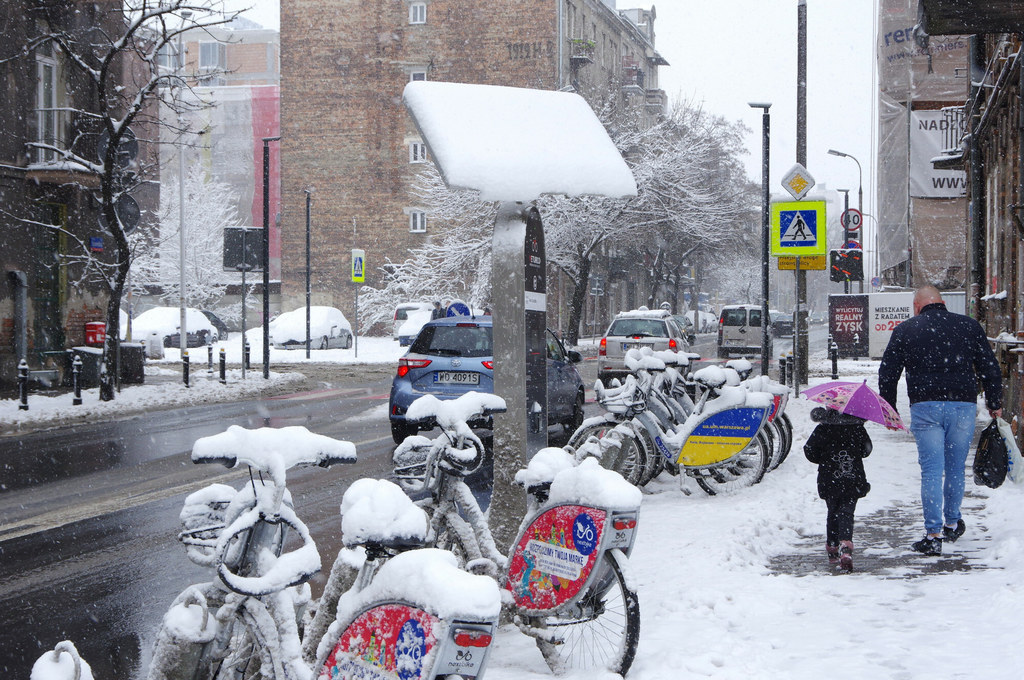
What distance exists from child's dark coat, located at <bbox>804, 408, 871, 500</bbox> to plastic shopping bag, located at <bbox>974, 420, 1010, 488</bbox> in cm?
116

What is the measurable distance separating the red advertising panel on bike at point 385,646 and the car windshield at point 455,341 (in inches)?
398

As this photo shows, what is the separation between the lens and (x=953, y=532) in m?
7.52

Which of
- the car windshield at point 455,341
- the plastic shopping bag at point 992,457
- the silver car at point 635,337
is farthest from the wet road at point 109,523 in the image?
the silver car at point 635,337

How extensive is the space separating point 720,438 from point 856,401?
2.71 m

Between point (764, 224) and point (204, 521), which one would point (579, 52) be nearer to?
point (764, 224)

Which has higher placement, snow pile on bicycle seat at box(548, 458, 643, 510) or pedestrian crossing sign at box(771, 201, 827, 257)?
pedestrian crossing sign at box(771, 201, 827, 257)

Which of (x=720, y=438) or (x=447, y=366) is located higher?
(x=447, y=366)

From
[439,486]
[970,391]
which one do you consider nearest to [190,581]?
[439,486]

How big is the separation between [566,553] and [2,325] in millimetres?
18962

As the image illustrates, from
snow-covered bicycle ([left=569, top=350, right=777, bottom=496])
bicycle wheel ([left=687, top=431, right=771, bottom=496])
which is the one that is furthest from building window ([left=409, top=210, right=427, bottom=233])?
snow-covered bicycle ([left=569, top=350, right=777, bottom=496])

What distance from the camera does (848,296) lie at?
34.2 m

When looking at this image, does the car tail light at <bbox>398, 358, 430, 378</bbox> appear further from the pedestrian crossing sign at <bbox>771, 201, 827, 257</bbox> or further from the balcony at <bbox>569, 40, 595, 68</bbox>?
the balcony at <bbox>569, 40, 595, 68</bbox>

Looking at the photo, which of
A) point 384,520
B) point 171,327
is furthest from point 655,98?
point 384,520

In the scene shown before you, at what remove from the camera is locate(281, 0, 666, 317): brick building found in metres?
53.1
